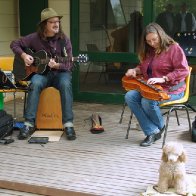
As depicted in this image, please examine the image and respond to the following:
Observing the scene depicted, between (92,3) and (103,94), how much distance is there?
1169 mm

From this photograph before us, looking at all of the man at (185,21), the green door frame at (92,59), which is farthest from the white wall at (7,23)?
the man at (185,21)

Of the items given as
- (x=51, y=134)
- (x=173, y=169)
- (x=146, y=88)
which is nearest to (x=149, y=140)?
(x=146, y=88)

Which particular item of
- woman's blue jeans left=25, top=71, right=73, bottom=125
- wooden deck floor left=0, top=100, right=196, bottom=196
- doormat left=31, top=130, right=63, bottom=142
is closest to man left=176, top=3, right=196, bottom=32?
wooden deck floor left=0, top=100, right=196, bottom=196

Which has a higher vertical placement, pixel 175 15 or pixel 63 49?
pixel 175 15

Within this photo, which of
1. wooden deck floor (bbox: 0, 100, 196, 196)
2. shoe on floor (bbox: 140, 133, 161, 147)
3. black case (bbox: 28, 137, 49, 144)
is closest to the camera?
wooden deck floor (bbox: 0, 100, 196, 196)

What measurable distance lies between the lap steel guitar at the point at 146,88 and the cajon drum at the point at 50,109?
0.76 m

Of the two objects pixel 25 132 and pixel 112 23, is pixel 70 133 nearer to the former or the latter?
pixel 25 132

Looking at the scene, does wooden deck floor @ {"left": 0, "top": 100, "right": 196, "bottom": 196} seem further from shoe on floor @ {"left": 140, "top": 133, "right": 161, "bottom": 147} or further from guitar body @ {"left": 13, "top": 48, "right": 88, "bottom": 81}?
guitar body @ {"left": 13, "top": 48, "right": 88, "bottom": 81}

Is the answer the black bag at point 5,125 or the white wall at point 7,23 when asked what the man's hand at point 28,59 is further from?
the white wall at point 7,23

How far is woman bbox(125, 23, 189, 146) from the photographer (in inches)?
154

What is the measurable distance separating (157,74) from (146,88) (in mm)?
211

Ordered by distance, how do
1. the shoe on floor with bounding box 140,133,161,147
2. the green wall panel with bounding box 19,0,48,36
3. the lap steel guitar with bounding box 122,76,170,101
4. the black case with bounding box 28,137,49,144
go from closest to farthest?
the lap steel guitar with bounding box 122,76,170,101, the shoe on floor with bounding box 140,133,161,147, the black case with bounding box 28,137,49,144, the green wall panel with bounding box 19,0,48,36

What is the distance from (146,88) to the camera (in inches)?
154

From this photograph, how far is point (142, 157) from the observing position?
3.73m
